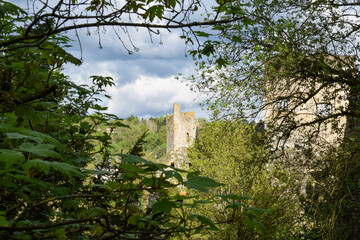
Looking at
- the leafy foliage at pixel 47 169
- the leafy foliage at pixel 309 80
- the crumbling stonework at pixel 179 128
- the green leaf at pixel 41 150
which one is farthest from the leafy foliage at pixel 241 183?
the crumbling stonework at pixel 179 128

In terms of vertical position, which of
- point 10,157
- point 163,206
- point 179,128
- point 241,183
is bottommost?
point 163,206

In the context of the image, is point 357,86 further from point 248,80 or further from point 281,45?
point 248,80

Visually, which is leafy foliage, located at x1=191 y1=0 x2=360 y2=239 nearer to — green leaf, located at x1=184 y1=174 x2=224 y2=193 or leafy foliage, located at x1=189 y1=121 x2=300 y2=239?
leafy foliage, located at x1=189 y1=121 x2=300 y2=239

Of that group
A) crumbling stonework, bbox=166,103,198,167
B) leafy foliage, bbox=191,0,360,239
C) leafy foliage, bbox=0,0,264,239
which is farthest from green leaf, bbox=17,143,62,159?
crumbling stonework, bbox=166,103,198,167

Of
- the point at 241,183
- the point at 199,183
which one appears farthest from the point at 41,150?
the point at 241,183

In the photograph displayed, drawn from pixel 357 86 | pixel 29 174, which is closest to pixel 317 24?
pixel 357 86

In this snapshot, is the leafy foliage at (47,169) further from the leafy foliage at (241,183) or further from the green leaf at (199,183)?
the leafy foliage at (241,183)

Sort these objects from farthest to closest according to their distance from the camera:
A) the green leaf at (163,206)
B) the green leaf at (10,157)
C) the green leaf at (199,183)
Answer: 1. the green leaf at (163,206)
2. the green leaf at (199,183)
3. the green leaf at (10,157)

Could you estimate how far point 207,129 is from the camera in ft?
47.7

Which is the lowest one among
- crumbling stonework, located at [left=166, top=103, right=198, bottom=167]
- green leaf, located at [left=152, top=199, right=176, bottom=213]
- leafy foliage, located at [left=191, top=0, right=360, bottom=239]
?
green leaf, located at [left=152, top=199, right=176, bottom=213]

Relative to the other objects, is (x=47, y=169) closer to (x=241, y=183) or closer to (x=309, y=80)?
(x=309, y=80)

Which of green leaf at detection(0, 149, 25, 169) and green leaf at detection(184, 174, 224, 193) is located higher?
green leaf at detection(0, 149, 25, 169)

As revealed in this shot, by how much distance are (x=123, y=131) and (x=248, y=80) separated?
62664mm

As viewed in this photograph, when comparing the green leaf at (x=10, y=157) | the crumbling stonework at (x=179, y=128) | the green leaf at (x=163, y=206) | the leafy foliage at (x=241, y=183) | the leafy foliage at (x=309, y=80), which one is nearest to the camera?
the green leaf at (x=10, y=157)
